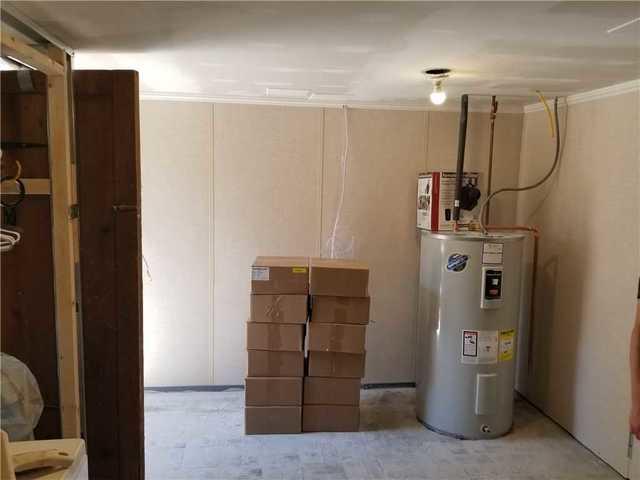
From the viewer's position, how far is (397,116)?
3.84m

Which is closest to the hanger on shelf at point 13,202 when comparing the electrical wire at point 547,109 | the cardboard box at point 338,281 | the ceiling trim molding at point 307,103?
the cardboard box at point 338,281

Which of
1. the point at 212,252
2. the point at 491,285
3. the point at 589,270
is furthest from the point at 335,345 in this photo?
the point at 589,270

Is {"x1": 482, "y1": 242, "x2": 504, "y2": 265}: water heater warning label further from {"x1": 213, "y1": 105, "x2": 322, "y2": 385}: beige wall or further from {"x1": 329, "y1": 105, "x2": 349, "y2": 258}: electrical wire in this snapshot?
{"x1": 213, "y1": 105, "x2": 322, "y2": 385}: beige wall

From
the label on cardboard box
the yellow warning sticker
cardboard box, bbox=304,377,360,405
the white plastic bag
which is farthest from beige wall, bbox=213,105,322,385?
the white plastic bag

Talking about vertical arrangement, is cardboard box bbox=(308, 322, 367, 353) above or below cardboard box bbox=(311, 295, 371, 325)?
below

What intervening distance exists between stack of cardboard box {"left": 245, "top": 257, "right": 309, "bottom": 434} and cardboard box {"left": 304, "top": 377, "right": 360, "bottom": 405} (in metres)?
0.06

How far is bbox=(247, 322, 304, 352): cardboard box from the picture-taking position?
322cm

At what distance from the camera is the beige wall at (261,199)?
12.1ft

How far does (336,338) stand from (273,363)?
1.40 ft

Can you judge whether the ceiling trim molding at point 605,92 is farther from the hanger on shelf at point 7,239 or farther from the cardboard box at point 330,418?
the hanger on shelf at point 7,239

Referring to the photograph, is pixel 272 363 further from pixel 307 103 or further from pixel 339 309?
pixel 307 103

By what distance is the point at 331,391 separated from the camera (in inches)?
131

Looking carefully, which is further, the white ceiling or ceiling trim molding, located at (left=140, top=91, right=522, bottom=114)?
ceiling trim molding, located at (left=140, top=91, right=522, bottom=114)

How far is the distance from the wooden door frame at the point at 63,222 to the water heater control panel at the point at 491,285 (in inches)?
87.1
